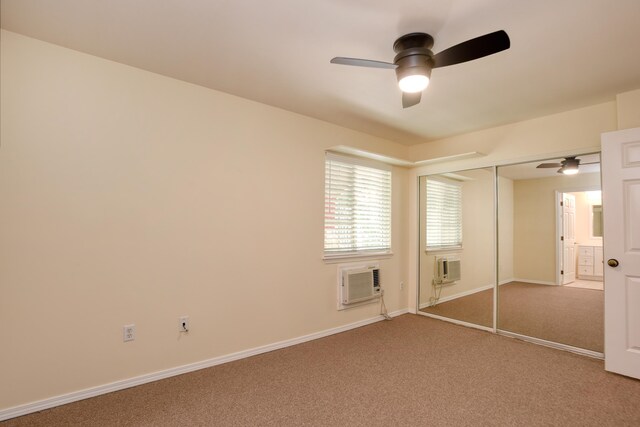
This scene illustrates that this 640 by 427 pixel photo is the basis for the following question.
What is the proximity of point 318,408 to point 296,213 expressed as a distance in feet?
6.13

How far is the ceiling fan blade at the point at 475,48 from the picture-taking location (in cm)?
165

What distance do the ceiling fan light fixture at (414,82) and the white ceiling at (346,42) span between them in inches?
11.5

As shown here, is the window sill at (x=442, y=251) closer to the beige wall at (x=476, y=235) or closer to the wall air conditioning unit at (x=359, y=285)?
the beige wall at (x=476, y=235)

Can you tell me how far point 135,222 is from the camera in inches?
97.9

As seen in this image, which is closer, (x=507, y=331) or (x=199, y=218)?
(x=199, y=218)

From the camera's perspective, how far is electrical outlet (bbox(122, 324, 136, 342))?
2418 millimetres

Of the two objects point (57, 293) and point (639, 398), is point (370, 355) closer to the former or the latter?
point (639, 398)

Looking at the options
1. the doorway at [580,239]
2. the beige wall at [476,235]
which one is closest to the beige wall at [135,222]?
the beige wall at [476,235]

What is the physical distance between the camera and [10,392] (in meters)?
2.03

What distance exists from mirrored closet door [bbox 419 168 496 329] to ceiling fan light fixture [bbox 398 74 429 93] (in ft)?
7.71

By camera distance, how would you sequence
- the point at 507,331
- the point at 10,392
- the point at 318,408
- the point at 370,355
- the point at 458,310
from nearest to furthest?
the point at 10,392, the point at 318,408, the point at 370,355, the point at 507,331, the point at 458,310

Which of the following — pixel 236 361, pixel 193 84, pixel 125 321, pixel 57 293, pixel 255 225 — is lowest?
pixel 236 361

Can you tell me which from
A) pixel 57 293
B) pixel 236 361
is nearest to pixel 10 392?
pixel 57 293

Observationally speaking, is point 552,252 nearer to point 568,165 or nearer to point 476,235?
point 476,235
